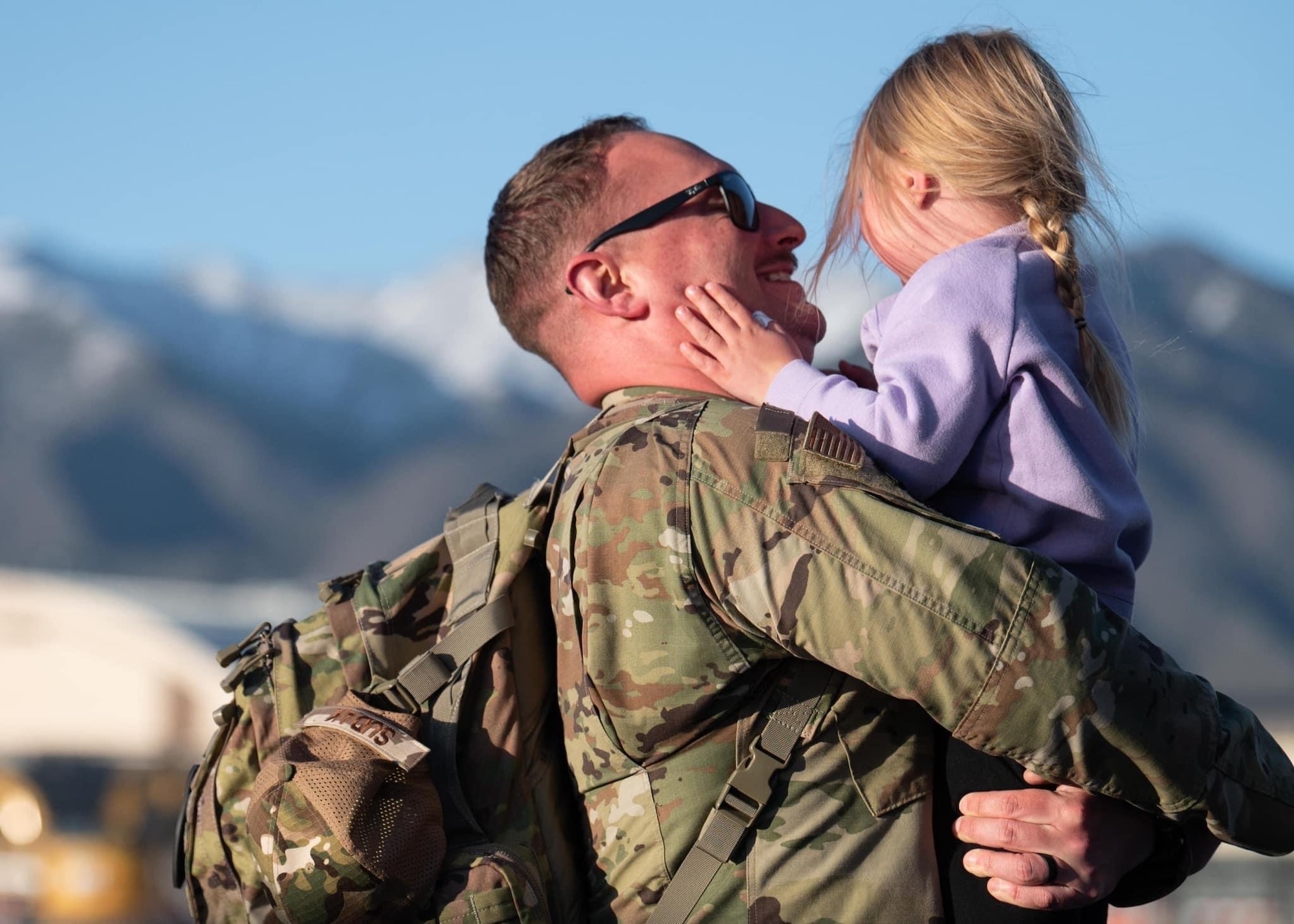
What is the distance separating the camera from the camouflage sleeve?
3.04 metres

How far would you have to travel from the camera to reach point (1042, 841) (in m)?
3.28

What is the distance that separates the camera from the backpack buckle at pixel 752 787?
3287 millimetres

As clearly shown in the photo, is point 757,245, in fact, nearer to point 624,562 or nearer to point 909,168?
point 909,168

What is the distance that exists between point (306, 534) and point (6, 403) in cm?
4016

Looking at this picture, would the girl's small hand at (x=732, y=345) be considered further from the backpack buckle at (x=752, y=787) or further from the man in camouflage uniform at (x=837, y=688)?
the backpack buckle at (x=752, y=787)

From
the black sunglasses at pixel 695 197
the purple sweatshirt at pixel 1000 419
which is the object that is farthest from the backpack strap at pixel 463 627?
the black sunglasses at pixel 695 197

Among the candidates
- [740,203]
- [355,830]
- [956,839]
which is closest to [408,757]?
[355,830]

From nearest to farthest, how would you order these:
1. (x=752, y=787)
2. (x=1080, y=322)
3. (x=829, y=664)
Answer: (x=829, y=664), (x=752, y=787), (x=1080, y=322)

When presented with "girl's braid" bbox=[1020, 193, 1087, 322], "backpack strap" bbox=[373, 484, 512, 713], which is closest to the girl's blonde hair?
"girl's braid" bbox=[1020, 193, 1087, 322]

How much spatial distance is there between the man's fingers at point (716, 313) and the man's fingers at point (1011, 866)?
142 centimetres

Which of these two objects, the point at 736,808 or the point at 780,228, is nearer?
the point at 736,808

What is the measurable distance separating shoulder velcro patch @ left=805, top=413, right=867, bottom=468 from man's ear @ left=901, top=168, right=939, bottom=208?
868mm

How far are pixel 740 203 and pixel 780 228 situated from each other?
18cm

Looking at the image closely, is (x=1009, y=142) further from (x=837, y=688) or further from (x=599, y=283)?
(x=837, y=688)
